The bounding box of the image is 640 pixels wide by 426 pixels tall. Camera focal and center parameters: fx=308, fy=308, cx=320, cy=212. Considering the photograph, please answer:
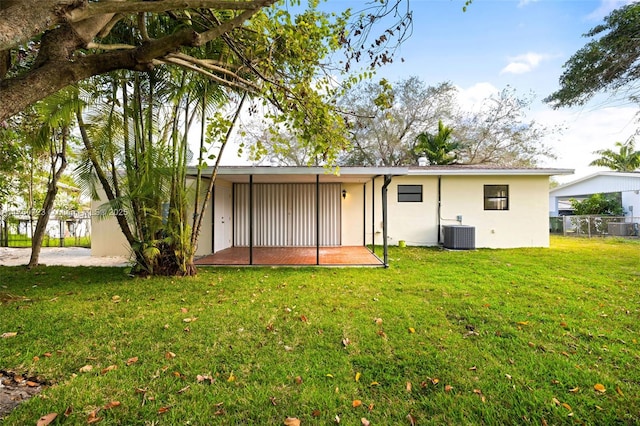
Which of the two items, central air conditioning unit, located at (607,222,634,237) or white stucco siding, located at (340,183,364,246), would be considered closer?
white stucco siding, located at (340,183,364,246)

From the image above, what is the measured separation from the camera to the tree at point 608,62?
6.21m

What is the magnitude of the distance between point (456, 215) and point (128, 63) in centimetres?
1081

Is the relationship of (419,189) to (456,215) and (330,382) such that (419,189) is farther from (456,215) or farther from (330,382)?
(330,382)

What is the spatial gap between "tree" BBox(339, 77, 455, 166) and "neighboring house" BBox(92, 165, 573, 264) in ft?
28.6

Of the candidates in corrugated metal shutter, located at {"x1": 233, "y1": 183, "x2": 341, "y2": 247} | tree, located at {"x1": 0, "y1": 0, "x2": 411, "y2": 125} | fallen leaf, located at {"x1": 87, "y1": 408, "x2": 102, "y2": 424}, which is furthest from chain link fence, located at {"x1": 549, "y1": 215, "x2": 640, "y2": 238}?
fallen leaf, located at {"x1": 87, "y1": 408, "x2": 102, "y2": 424}

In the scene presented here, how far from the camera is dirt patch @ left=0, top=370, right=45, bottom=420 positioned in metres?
2.25

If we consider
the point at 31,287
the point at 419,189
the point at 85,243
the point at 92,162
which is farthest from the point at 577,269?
the point at 85,243

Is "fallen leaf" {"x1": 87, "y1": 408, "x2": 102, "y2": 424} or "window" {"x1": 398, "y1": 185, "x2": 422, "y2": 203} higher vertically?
"window" {"x1": 398, "y1": 185, "x2": 422, "y2": 203}

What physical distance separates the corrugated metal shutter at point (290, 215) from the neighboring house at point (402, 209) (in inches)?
1.5

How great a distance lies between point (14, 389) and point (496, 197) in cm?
1248

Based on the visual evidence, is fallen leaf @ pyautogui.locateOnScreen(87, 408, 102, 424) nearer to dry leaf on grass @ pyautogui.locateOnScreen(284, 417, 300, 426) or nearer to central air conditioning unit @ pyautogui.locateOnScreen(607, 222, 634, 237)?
dry leaf on grass @ pyautogui.locateOnScreen(284, 417, 300, 426)

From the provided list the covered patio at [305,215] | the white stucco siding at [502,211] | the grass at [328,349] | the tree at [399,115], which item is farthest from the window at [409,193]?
the tree at [399,115]

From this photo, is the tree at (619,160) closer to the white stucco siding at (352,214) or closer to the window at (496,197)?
the window at (496,197)

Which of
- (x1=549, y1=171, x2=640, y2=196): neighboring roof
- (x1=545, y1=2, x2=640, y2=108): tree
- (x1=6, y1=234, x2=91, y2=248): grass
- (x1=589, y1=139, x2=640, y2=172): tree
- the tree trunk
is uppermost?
(x1=589, y1=139, x2=640, y2=172): tree
